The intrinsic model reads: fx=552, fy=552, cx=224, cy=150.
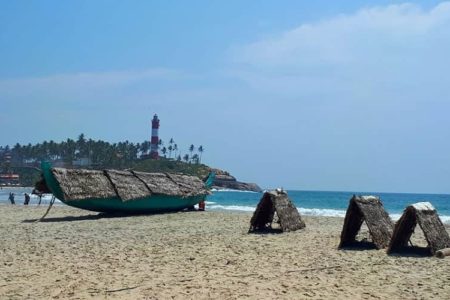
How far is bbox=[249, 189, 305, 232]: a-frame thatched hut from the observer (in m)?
15.0

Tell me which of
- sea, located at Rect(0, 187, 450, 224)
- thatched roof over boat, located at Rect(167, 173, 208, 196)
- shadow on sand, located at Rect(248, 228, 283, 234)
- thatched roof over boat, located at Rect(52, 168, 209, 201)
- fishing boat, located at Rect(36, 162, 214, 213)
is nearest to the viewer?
shadow on sand, located at Rect(248, 228, 283, 234)

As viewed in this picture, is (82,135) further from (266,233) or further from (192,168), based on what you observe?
(266,233)

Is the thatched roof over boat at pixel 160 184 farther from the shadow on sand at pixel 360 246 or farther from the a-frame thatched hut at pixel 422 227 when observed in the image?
the a-frame thatched hut at pixel 422 227

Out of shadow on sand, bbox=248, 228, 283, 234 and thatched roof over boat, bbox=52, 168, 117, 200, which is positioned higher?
thatched roof over boat, bbox=52, 168, 117, 200

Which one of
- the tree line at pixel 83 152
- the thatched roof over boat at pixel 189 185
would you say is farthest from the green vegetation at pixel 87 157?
the thatched roof over boat at pixel 189 185

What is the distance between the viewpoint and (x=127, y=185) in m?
21.6

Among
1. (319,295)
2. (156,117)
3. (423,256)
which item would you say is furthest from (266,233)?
(156,117)

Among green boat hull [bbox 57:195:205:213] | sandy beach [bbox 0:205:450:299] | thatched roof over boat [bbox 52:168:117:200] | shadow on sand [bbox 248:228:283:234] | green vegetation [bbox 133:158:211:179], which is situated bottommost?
sandy beach [bbox 0:205:450:299]

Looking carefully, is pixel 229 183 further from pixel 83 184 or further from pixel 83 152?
pixel 83 184

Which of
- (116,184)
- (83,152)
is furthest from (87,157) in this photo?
(116,184)

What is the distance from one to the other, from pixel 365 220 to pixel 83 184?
11.8 m

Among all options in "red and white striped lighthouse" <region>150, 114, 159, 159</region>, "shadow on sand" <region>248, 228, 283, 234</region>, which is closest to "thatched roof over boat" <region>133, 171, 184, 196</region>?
"shadow on sand" <region>248, 228, 283, 234</region>

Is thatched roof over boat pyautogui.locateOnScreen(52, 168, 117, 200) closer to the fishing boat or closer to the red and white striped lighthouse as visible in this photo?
the fishing boat

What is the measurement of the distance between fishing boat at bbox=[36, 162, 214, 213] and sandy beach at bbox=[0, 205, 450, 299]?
5.81m
